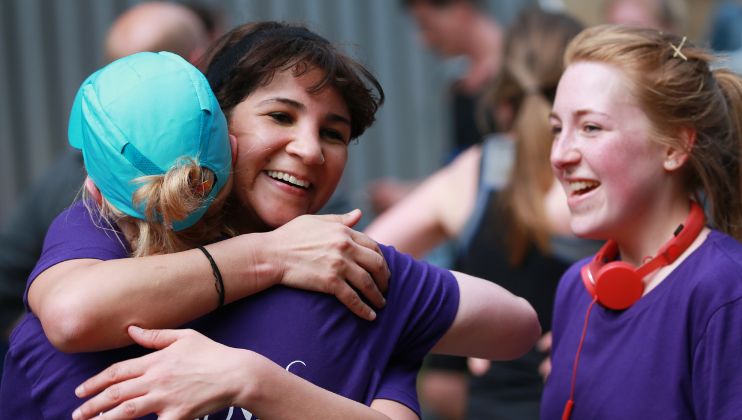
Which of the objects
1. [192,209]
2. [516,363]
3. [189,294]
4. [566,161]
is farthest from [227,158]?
[516,363]

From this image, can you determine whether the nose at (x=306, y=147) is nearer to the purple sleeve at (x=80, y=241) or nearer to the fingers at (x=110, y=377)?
the purple sleeve at (x=80, y=241)

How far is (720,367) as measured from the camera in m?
2.06

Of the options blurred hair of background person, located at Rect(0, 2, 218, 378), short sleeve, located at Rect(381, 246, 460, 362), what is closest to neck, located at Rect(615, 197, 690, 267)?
short sleeve, located at Rect(381, 246, 460, 362)

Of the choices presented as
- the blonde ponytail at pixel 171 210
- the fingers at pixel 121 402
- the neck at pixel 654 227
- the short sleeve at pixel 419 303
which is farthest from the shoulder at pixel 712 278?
the fingers at pixel 121 402

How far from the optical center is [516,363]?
3.48 m

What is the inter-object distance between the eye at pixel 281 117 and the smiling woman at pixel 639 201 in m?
0.65

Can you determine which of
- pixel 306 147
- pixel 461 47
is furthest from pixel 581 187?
pixel 461 47

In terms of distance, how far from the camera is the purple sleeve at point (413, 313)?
79.9 inches

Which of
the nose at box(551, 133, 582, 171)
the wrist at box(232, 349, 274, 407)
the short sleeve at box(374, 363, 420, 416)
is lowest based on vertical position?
the short sleeve at box(374, 363, 420, 416)

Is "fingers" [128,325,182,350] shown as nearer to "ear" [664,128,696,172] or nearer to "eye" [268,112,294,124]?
"eye" [268,112,294,124]

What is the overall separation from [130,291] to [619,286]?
3.43 feet

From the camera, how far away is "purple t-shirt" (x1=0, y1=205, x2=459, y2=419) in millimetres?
1915

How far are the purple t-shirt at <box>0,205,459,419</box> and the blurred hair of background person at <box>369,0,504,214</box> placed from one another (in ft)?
10.6

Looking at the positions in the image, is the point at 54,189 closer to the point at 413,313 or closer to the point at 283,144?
the point at 283,144
